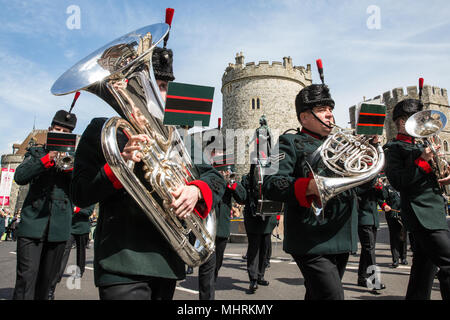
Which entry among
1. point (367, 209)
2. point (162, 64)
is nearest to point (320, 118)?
point (162, 64)

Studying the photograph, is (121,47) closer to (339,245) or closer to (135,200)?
(135,200)

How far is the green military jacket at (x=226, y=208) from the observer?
215 inches

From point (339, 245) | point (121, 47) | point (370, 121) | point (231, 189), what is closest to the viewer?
point (121, 47)

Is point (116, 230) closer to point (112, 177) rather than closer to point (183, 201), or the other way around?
point (112, 177)

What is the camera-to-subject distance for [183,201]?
1.94 metres

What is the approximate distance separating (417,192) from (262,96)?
33.4 m

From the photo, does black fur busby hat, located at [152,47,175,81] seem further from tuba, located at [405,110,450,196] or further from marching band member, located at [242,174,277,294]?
marching band member, located at [242,174,277,294]

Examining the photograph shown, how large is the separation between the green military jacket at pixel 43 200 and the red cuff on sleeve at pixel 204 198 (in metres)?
2.46

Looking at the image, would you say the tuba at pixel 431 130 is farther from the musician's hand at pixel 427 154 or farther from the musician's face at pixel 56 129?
the musician's face at pixel 56 129

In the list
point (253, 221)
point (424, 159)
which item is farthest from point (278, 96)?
point (424, 159)

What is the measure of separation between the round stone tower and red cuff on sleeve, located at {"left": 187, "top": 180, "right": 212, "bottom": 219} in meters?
33.1

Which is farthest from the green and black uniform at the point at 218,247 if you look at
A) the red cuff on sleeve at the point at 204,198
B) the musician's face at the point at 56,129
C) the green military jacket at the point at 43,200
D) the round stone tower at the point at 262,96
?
the round stone tower at the point at 262,96
